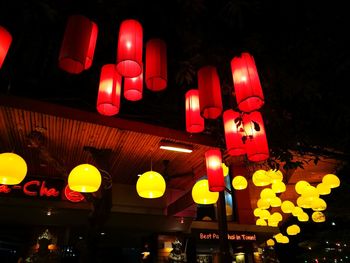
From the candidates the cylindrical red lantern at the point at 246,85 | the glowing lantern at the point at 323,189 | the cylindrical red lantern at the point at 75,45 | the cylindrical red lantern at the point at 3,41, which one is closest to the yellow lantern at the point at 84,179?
the cylindrical red lantern at the point at 75,45

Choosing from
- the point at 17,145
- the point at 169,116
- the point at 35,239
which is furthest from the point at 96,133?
the point at 35,239

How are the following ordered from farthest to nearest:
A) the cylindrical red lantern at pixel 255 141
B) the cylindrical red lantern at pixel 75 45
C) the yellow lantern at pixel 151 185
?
the yellow lantern at pixel 151 185 → the cylindrical red lantern at pixel 255 141 → the cylindrical red lantern at pixel 75 45

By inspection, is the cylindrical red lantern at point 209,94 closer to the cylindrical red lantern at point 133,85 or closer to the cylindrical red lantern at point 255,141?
the cylindrical red lantern at point 133,85

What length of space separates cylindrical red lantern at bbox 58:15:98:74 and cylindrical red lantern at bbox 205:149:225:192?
2825 mm

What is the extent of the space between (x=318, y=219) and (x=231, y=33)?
24.8 ft

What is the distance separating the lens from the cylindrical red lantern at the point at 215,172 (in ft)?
15.4

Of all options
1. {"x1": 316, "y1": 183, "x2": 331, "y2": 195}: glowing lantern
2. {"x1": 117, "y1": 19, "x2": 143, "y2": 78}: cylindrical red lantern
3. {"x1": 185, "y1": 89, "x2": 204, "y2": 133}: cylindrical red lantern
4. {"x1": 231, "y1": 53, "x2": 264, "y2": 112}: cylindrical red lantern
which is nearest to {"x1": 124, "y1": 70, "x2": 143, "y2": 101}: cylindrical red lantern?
{"x1": 117, "y1": 19, "x2": 143, "y2": 78}: cylindrical red lantern

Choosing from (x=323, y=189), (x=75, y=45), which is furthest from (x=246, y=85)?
(x=323, y=189)

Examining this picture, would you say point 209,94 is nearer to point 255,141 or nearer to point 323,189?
point 255,141

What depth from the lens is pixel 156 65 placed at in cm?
344

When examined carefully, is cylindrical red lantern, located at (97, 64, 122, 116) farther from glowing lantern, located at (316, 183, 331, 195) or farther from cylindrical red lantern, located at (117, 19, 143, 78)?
glowing lantern, located at (316, 183, 331, 195)

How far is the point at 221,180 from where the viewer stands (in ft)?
15.7

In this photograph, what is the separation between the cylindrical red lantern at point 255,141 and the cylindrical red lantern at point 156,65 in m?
1.67

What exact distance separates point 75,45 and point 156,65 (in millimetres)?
978
